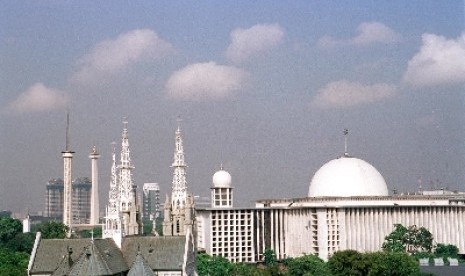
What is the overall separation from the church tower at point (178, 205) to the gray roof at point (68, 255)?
8.71 metres

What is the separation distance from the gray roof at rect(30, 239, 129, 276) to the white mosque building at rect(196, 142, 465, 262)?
55.6m

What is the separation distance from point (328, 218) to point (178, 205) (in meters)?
37.9

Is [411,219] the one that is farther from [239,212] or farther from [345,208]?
[239,212]

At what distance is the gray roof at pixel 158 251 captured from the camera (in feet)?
257

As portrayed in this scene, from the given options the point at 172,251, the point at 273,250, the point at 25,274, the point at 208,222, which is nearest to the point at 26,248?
the point at 208,222

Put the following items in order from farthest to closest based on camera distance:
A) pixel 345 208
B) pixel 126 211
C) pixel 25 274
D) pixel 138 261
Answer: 1. pixel 345 208
2. pixel 126 211
3. pixel 25 274
4. pixel 138 261

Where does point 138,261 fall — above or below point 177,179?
below

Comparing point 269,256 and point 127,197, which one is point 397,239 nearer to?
point 269,256

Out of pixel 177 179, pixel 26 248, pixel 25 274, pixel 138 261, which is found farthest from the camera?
pixel 26 248

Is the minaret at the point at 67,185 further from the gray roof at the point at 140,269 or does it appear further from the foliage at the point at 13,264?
the gray roof at the point at 140,269

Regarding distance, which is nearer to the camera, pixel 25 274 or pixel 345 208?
pixel 25 274

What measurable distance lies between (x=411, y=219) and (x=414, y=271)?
5092 cm

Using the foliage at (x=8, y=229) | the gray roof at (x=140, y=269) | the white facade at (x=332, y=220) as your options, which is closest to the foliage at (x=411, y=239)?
the white facade at (x=332, y=220)

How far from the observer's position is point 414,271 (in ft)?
287
